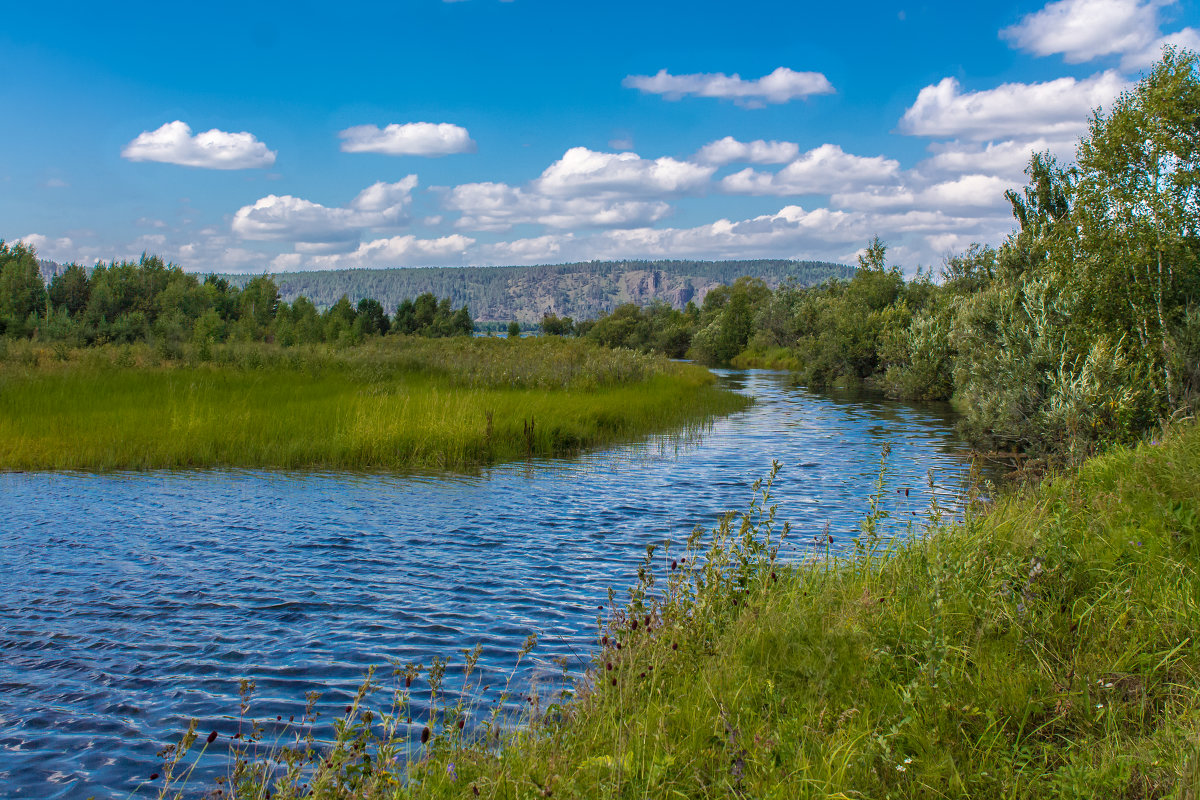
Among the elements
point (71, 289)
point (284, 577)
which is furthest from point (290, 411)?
point (71, 289)

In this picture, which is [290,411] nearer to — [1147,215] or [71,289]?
[1147,215]

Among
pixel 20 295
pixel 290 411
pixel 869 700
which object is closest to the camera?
pixel 869 700

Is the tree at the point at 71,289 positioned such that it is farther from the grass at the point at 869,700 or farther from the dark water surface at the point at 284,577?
the grass at the point at 869,700

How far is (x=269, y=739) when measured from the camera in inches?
219

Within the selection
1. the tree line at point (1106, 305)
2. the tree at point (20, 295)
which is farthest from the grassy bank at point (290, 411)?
the tree line at point (1106, 305)

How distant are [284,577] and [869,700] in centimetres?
686

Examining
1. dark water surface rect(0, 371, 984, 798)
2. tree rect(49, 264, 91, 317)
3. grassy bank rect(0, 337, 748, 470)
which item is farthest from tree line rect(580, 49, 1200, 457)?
tree rect(49, 264, 91, 317)

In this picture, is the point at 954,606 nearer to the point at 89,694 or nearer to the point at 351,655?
the point at 351,655

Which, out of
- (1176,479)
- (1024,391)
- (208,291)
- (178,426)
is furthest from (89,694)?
(208,291)

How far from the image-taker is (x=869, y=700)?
4.84 meters

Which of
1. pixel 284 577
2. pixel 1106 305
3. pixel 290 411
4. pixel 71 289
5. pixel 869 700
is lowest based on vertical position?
pixel 284 577

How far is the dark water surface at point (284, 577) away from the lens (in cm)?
602

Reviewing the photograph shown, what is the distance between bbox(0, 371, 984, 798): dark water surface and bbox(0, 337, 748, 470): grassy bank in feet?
4.42

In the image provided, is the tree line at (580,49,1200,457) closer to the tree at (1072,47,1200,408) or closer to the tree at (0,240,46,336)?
the tree at (1072,47,1200,408)
